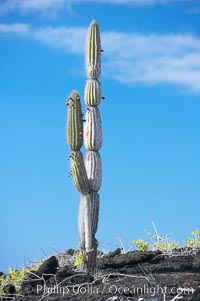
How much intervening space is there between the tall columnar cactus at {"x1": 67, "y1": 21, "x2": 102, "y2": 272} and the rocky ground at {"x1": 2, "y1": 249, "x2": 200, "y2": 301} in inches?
18.5

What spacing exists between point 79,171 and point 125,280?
6.32 ft

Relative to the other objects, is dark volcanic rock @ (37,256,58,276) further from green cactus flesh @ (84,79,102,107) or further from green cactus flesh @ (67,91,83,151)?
green cactus flesh @ (84,79,102,107)

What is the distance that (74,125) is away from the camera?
10.1 metres

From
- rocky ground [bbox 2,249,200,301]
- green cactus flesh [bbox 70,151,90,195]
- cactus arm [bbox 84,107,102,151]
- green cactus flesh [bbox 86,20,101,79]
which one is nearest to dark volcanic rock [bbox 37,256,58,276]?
rocky ground [bbox 2,249,200,301]

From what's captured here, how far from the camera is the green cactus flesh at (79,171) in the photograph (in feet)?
33.0

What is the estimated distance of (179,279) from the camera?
8469 millimetres

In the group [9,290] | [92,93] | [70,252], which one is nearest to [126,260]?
[9,290]

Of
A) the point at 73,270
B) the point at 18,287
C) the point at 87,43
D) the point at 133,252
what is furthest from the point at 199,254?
the point at 87,43

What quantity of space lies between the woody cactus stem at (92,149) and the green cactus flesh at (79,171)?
5.4 inches

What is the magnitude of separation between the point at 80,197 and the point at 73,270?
3.50 feet

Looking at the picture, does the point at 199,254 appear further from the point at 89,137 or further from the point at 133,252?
the point at 89,137

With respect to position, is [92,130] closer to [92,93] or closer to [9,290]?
[92,93]

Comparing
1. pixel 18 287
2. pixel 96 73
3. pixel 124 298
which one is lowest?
pixel 124 298

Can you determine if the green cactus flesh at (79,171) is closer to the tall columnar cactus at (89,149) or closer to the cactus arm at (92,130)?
the tall columnar cactus at (89,149)
